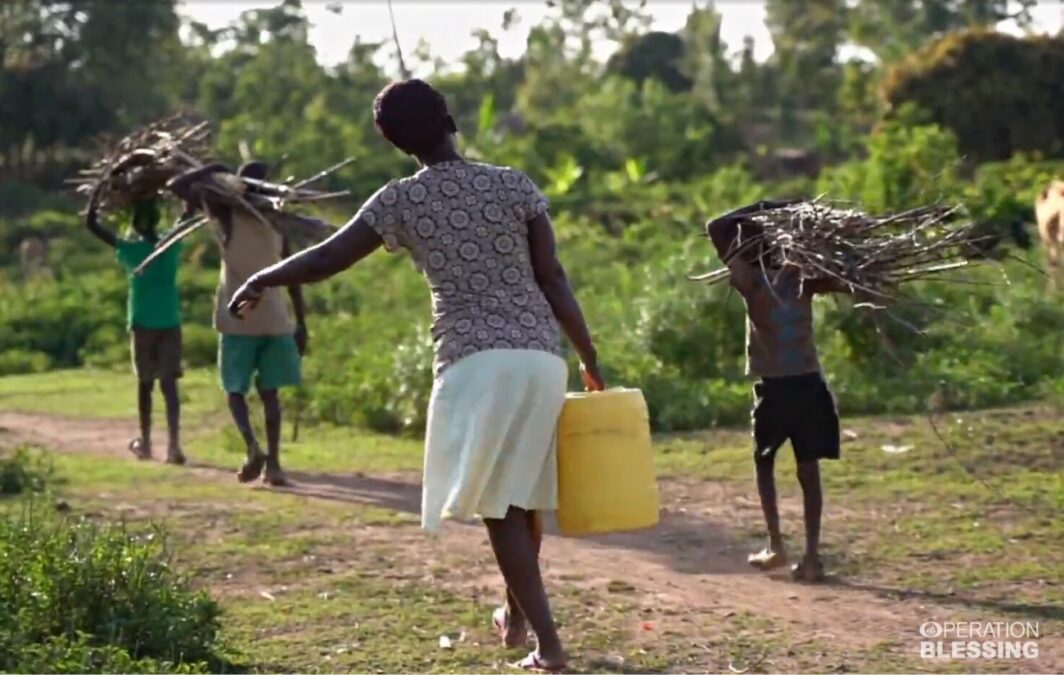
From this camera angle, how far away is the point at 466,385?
203 inches

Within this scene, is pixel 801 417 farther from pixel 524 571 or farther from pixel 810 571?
pixel 524 571

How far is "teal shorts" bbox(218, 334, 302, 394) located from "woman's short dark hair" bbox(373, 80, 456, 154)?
14.1 feet

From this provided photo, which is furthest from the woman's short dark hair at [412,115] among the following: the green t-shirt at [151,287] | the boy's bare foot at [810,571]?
the green t-shirt at [151,287]

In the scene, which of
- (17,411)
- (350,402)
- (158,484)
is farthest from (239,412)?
(17,411)

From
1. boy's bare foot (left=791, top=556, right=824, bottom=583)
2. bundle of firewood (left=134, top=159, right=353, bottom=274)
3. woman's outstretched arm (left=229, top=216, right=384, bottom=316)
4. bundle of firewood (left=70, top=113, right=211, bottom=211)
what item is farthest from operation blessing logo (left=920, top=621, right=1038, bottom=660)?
bundle of firewood (left=70, top=113, right=211, bottom=211)

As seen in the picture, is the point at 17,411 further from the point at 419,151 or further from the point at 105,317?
the point at 419,151

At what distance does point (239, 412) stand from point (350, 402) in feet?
8.65

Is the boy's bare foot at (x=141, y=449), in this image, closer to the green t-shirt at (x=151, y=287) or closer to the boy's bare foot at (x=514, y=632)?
the green t-shirt at (x=151, y=287)

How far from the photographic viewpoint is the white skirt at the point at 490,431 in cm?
514

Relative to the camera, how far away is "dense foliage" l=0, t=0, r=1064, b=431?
11.7 m

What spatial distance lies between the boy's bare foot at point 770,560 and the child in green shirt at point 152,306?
429cm

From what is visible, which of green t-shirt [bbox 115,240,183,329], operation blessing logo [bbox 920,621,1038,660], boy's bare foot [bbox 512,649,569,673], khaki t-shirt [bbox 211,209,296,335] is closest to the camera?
boy's bare foot [bbox 512,649,569,673]

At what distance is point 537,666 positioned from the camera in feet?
17.7

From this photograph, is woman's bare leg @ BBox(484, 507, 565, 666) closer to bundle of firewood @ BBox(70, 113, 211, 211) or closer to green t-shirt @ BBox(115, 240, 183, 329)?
bundle of firewood @ BBox(70, 113, 211, 211)
